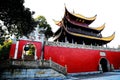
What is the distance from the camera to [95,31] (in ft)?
74.8

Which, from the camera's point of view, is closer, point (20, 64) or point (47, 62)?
point (20, 64)

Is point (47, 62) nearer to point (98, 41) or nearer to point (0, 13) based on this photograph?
point (0, 13)

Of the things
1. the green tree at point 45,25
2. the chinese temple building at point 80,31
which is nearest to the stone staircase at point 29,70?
the chinese temple building at point 80,31

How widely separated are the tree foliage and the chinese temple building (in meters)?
8.44

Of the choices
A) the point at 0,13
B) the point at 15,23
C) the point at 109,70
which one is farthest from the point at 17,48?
the point at 109,70

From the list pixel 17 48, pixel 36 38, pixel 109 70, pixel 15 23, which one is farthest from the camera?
pixel 109 70

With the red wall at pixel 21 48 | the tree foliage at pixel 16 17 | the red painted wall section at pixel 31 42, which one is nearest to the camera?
the tree foliage at pixel 16 17

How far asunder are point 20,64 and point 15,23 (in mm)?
3502

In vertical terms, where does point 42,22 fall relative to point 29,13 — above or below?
above

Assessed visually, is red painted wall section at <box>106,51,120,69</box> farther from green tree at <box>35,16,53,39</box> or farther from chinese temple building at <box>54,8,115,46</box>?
green tree at <box>35,16,53,39</box>

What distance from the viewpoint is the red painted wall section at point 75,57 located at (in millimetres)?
14164

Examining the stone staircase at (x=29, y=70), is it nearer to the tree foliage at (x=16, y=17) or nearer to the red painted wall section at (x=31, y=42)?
the red painted wall section at (x=31, y=42)

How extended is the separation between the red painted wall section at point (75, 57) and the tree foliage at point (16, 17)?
14.6 feet

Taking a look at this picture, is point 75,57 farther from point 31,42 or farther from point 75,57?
point 31,42
